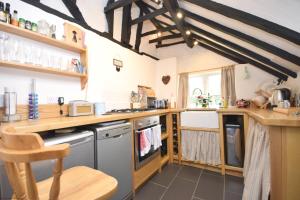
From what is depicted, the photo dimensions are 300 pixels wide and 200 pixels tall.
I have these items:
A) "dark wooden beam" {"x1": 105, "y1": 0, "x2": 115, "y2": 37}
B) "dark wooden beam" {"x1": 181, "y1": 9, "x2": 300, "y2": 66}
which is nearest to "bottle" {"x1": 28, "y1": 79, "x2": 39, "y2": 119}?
"dark wooden beam" {"x1": 105, "y1": 0, "x2": 115, "y2": 37}

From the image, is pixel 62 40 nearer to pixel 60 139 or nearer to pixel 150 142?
pixel 60 139

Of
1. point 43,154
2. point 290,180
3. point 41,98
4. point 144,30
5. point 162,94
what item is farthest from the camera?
point 162,94

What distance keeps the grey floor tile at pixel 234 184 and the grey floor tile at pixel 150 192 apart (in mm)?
822

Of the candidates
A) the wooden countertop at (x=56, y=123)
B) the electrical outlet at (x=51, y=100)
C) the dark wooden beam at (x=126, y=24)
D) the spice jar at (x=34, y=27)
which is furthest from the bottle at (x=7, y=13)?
the dark wooden beam at (x=126, y=24)

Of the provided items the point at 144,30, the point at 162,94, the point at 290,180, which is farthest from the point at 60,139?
the point at 144,30

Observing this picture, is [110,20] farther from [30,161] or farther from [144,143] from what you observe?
[30,161]

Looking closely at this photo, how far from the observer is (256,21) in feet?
4.21

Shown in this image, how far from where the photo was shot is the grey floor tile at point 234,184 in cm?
184

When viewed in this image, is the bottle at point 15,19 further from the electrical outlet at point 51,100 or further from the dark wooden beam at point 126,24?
the dark wooden beam at point 126,24

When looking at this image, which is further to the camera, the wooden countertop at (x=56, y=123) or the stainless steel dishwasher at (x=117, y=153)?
the stainless steel dishwasher at (x=117, y=153)

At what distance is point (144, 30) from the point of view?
336 centimetres

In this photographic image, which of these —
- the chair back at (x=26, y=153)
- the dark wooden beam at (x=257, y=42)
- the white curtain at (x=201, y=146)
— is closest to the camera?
the chair back at (x=26, y=153)

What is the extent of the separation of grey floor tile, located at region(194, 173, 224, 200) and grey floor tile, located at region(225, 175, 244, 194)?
0.06m

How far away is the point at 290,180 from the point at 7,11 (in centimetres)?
236
